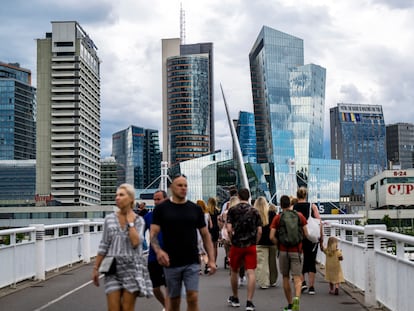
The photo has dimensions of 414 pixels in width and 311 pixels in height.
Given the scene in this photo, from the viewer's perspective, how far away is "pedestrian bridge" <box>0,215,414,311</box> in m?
9.31

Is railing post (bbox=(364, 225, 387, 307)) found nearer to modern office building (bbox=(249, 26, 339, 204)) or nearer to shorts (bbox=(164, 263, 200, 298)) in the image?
shorts (bbox=(164, 263, 200, 298))

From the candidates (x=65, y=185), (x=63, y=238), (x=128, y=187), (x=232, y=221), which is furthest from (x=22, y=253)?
(x=65, y=185)

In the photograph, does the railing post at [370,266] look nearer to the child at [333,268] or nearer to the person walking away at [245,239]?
the person walking away at [245,239]

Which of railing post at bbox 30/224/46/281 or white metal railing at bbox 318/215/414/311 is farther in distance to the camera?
railing post at bbox 30/224/46/281

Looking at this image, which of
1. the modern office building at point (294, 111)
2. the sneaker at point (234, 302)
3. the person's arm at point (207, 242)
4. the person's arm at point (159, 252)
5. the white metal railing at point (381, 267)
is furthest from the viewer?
the modern office building at point (294, 111)

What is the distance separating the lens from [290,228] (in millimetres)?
10555

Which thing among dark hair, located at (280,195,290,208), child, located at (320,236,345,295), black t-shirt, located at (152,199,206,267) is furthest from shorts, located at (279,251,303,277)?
black t-shirt, located at (152,199,206,267)

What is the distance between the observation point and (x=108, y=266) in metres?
6.79

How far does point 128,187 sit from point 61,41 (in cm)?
19711

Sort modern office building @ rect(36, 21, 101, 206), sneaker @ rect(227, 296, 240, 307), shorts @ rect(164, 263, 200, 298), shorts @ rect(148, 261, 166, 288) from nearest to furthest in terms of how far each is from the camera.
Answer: shorts @ rect(164, 263, 200, 298) → shorts @ rect(148, 261, 166, 288) → sneaker @ rect(227, 296, 240, 307) → modern office building @ rect(36, 21, 101, 206)

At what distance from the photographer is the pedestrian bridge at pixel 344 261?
931cm

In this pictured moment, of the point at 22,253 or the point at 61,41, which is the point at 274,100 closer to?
the point at 61,41

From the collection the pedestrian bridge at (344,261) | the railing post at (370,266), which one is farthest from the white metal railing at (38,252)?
the railing post at (370,266)

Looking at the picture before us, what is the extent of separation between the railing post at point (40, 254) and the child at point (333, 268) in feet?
21.7
